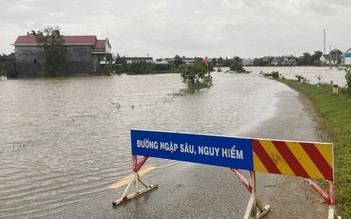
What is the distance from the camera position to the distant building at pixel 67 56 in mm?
89375

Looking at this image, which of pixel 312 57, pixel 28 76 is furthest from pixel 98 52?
pixel 312 57

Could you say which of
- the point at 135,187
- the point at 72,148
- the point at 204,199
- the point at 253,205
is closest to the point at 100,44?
the point at 72,148

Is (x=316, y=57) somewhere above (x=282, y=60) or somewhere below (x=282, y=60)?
above

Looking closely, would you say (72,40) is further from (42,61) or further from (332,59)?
(332,59)

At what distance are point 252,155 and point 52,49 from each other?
88760 mm

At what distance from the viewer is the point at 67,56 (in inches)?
3565

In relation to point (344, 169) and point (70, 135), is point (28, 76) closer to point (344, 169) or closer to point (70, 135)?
point (70, 135)

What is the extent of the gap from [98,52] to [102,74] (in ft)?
18.9

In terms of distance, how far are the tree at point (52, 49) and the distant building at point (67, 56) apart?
142cm

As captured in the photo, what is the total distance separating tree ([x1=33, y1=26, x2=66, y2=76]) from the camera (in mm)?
87312

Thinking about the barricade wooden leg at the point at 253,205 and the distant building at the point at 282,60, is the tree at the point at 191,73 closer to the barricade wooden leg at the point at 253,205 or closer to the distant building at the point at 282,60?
the barricade wooden leg at the point at 253,205

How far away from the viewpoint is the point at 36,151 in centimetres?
1052

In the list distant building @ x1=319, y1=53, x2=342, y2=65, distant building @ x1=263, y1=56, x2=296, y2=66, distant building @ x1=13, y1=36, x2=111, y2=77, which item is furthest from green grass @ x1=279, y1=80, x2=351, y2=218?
distant building @ x1=263, y1=56, x2=296, y2=66

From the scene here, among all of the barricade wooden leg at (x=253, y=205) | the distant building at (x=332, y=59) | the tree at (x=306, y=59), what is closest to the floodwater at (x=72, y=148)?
the barricade wooden leg at (x=253, y=205)
